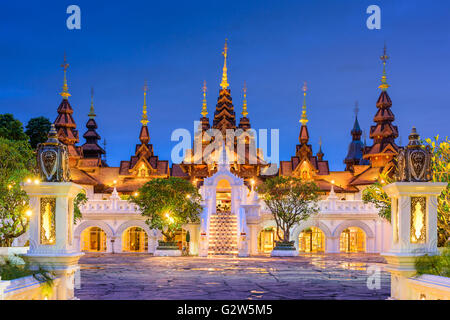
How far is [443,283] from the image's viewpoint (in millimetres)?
10789

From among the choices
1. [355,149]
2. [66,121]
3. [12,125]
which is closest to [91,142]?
[66,121]

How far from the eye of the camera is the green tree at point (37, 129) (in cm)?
A: 5919

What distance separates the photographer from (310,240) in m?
47.2

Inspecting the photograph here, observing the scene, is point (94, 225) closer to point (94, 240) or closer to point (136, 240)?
point (94, 240)

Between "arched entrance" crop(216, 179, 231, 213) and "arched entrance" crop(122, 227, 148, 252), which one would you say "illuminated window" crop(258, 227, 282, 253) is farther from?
"arched entrance" crop(122, 227, 148, 252)

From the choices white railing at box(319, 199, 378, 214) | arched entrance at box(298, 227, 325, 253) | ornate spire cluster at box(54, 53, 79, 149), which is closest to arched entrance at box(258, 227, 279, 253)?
arched entrance at box(298, 227, 325, 253)

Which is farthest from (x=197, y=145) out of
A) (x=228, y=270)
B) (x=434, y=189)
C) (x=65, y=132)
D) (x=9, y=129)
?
(x=434, y=189)

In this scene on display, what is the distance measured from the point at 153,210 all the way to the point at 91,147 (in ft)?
100

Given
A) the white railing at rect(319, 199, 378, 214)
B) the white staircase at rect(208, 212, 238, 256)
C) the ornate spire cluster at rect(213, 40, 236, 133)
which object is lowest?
the white staircase at rect(208, 212, 238, 256)

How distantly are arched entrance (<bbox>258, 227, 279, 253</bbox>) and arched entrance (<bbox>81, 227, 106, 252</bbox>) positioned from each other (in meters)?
12.7

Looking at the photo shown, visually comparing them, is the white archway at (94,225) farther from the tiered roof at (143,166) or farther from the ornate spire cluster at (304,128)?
the ornate spire cluster at (304,128)

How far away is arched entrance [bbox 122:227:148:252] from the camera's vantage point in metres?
46.5

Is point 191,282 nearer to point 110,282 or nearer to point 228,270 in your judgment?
point 110,282

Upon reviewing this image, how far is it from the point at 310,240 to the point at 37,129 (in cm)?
3039
